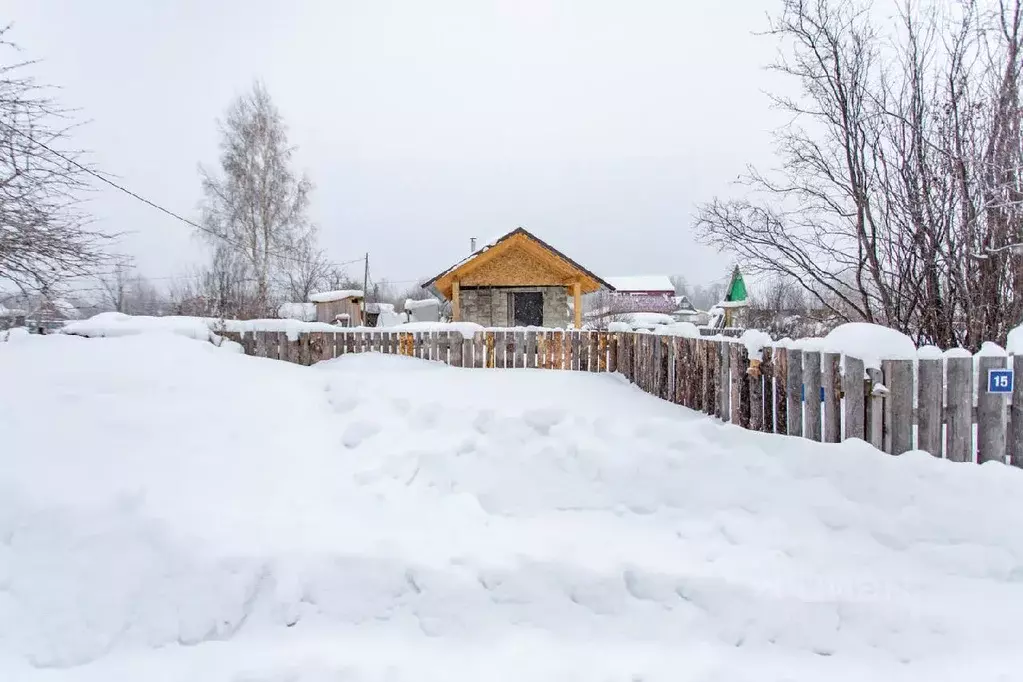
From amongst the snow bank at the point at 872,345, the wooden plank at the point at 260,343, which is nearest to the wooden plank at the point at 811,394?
the snow bank at the point at 872,345

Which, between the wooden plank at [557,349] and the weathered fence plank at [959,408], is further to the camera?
the wooden plank at [557,349]

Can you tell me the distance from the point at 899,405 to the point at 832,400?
46 centimetres

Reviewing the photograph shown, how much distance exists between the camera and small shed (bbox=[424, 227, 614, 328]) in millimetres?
15492

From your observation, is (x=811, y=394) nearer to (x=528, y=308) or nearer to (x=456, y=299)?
(x=456, y=299)

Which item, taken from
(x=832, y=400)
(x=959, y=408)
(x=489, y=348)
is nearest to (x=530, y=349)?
(x=489, y=348)

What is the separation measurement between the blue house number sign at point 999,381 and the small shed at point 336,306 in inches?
1054

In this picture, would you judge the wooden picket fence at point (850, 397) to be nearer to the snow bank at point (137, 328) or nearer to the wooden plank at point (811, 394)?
the wooden plank at point (811, 394)

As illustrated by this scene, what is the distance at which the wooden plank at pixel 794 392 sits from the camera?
4.44m

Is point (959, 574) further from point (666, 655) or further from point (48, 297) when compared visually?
point (48, 297)

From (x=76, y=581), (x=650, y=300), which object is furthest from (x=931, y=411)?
(x=650, y=300)

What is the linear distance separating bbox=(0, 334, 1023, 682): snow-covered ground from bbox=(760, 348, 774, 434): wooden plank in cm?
38

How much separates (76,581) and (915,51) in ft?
32.4

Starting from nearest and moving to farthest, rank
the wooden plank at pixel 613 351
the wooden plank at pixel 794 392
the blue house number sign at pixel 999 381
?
1. the blue house number sign at pixel 999 381
2. the wooden plank at pixel 794 392
3. the wooden plank at pixel 613 351

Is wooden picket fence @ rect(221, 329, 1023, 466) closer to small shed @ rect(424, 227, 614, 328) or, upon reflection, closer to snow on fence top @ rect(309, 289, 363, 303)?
small shed @ rect(424, 227, 614, 328)
